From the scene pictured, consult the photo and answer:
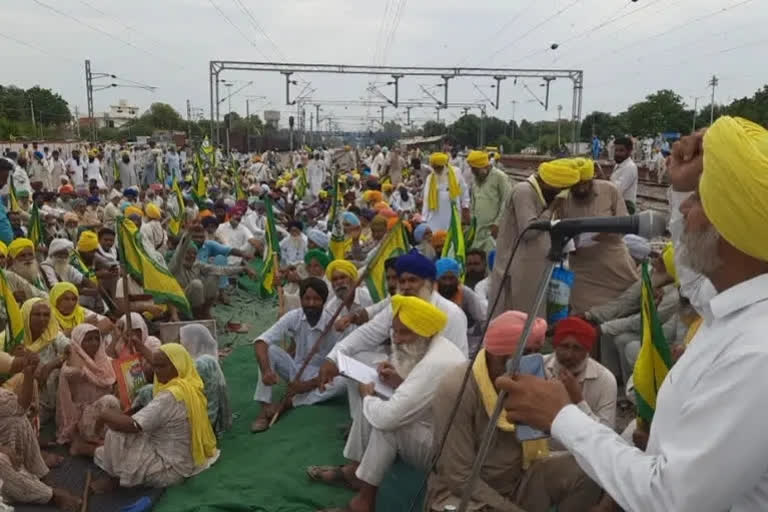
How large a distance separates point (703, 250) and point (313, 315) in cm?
409

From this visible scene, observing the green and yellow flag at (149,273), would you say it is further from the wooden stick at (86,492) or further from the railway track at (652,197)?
the railway track at (652,197)

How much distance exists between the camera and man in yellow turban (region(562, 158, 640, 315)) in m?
4.76

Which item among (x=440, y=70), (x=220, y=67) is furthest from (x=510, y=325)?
(x=440, y=70)

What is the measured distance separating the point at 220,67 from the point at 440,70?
7.86m

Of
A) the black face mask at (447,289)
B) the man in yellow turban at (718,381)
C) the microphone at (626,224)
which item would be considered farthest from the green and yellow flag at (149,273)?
the man in yellow turban at (718,381)

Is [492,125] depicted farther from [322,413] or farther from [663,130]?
[322,413]

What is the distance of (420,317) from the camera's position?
3.47m

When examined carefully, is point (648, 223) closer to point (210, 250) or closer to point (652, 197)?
point (210, 250)

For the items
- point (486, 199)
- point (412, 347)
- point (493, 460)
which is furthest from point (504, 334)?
point (486, 199)

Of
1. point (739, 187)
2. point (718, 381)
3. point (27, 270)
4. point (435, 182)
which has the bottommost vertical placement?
point (27, 270)

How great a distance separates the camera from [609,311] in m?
5.00

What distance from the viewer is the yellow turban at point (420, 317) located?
3.47 m

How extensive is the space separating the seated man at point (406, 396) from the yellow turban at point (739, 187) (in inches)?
86.1

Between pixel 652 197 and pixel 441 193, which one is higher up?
pixel 441 193
